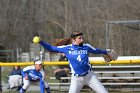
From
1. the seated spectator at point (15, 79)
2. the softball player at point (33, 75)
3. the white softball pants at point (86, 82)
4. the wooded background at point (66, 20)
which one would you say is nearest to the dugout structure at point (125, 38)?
the wooded background at point (66, 20)

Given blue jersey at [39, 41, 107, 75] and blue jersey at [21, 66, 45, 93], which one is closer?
blue jersey at [39, 41, 107, 75]

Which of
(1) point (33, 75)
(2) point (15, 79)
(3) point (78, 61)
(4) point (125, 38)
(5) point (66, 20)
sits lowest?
(2) point (15, 79)

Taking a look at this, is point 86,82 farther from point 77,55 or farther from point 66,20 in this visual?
point 66,20

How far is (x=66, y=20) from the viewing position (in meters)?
42.4

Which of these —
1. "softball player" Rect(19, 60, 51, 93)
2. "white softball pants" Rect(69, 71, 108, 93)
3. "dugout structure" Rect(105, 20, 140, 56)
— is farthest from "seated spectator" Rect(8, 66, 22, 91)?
"dugout structure" Rect(105, 20, 140, 56)

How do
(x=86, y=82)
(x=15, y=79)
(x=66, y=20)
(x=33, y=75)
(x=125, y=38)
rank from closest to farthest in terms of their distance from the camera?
(x=86, y=82)
(x=33, y=75)
(x=15, y=79)
(x=125, y=38)
(x=66, y=20)

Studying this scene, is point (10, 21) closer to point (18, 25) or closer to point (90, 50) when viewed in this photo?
point (18, 25)

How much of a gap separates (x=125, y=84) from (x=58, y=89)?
93.7 inches

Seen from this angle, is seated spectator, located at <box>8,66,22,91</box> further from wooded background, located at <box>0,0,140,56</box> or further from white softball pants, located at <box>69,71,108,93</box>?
wooded background, located at <box>0,0,140,56</box>

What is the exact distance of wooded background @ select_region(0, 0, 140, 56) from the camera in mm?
27297

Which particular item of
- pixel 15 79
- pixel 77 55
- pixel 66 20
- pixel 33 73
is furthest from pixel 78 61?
pixel 66 20

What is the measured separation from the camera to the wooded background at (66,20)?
27.3m

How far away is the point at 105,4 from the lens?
37.5 m

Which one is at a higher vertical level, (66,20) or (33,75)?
(66,20)
